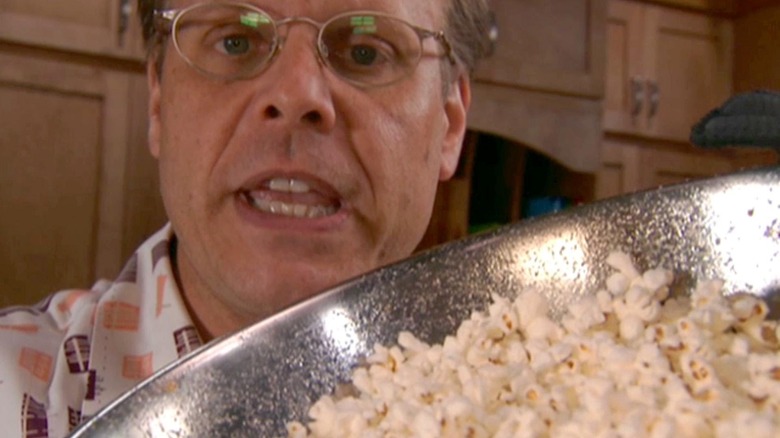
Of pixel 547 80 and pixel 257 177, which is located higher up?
pixel 257 177

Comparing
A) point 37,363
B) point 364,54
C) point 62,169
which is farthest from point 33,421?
point 62,169

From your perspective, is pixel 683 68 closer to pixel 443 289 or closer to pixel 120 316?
pixel 120 316

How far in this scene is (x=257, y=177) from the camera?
62cm

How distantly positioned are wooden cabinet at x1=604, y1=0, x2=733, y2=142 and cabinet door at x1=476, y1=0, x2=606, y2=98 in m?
0.30

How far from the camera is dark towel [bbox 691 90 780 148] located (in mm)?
380

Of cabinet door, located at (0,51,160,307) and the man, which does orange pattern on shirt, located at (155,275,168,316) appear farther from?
cabinet door, located at (0,51,160,307)

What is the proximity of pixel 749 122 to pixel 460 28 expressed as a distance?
45 cm

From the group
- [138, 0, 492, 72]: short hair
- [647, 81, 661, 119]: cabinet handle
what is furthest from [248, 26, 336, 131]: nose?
[647, 81, 661, 119]: cabinet handle

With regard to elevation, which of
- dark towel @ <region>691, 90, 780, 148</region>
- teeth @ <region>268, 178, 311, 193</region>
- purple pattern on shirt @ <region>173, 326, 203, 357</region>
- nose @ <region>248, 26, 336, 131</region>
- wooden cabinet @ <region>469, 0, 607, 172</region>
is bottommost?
wooden cabinet @ <region>469, 0, 607, 172</region>

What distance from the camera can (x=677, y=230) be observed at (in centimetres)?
39

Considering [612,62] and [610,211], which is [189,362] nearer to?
[610,211]

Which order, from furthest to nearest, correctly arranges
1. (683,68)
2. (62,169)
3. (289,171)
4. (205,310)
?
1. (683,68)
2. (62,169)
3. (205,310)
4. (289,171)

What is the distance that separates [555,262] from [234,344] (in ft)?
0.48

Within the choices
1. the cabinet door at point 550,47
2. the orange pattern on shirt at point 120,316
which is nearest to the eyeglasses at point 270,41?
the orange pattern on shirt at point 120,316
